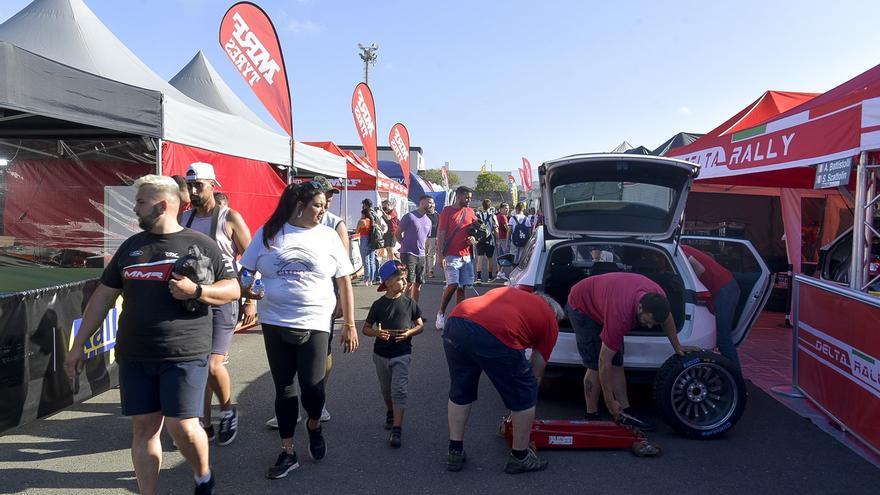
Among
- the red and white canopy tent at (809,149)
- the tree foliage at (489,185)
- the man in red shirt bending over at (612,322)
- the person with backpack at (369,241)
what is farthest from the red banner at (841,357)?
the tree foliage at (489,185)

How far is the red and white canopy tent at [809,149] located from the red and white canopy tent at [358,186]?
9203 millimetres

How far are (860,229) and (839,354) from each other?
1.50 m

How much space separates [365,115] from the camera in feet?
45.1

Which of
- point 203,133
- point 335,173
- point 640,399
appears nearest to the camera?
point 640,399

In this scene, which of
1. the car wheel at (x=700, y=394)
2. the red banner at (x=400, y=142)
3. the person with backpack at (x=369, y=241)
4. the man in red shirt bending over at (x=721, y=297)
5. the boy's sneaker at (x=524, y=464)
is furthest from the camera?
the red banner at (x=400, y=142)

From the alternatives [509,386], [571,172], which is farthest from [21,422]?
[571,172]

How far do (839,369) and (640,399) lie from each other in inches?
60.0

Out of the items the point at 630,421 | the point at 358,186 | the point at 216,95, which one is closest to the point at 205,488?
the point at 630,421

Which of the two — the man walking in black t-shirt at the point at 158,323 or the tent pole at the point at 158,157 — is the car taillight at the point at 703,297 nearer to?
the man walking in black t-shirt at the point at 158,323

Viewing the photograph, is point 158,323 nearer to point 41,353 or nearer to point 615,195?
point 41,353

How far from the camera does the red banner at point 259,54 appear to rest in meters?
7.57

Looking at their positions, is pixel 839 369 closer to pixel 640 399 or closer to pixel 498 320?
pixel 640 399

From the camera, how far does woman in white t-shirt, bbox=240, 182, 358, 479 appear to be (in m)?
3.62

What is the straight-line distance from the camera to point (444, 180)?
37625 mm
